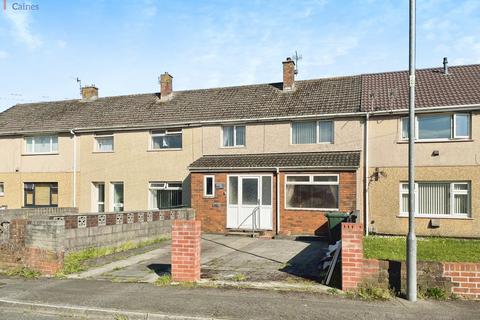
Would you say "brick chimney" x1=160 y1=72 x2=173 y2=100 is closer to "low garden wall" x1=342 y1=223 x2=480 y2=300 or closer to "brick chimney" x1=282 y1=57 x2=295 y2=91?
"brick chimney" x1=282 y1=57 x2=295 y2=91

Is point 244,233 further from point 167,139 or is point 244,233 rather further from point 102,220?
point 167,139

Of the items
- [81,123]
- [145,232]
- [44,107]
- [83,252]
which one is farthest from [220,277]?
[44,107]

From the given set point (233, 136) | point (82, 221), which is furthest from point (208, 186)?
point (82, 221)

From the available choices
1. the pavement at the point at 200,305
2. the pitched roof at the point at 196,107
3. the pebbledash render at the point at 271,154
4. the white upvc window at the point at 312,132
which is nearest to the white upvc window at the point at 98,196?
the pebbledash render at the point at 271,154

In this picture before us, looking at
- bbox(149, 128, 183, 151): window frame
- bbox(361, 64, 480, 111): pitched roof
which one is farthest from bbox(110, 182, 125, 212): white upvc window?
bbox(361, 64, 480, 111): pitched roof

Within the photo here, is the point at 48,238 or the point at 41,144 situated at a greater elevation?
the point at 41,144

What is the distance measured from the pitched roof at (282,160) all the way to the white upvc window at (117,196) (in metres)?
4.78

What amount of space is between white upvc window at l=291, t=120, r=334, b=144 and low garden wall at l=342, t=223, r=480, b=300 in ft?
Answer: 32.4

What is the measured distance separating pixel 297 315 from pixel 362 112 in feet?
37.0

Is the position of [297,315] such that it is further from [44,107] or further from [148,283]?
[44,107]

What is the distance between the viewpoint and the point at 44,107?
25.0 metres

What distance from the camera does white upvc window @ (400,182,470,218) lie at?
14.9 meters

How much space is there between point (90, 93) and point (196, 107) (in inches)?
316

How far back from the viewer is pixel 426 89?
1695cm
